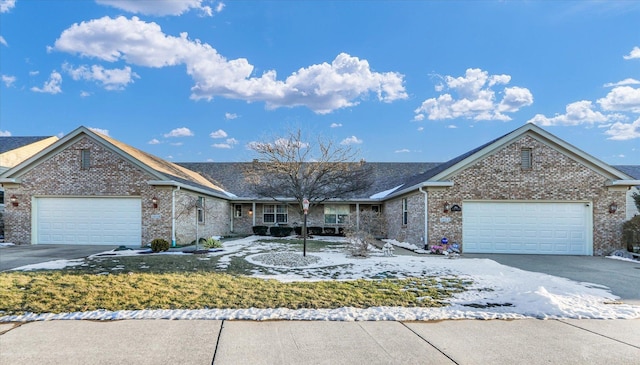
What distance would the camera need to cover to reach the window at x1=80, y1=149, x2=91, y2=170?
52.2ft

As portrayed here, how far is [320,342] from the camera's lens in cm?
463

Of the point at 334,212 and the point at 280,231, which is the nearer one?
the point at 280,231

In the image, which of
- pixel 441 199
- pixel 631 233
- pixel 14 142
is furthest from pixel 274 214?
pixel 14 142

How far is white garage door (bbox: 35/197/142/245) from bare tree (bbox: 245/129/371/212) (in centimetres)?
799

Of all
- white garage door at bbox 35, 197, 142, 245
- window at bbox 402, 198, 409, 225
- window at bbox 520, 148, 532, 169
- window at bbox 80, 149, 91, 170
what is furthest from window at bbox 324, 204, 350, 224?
window at bbox 80, 149, 91, 170

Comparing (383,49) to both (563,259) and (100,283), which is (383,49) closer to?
(563,259)

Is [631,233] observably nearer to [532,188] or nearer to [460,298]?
[532,188]

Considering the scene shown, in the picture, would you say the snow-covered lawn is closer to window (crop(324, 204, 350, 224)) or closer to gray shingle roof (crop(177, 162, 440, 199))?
window (crop(324, 204, 350, 224))

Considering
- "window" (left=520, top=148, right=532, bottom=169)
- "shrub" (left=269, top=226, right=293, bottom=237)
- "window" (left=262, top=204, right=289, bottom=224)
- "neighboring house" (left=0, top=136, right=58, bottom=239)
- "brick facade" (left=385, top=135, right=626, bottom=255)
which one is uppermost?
"neighboring house" (left=0, top=136, right=58, bottom=239)

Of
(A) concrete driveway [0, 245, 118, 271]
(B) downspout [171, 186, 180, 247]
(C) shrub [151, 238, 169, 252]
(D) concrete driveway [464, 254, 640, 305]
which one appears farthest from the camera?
(B) downspout [171, 186, 180, 247]

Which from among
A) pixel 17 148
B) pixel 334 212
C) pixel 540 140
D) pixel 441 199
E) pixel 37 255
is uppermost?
pixel 17 148

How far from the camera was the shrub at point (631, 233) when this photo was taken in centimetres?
1380

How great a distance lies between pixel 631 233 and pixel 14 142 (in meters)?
35.9

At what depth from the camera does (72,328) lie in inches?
200
